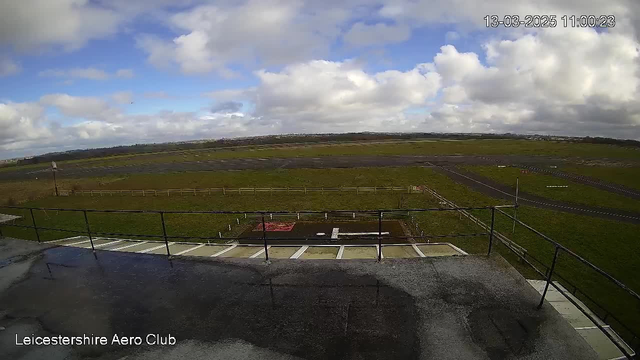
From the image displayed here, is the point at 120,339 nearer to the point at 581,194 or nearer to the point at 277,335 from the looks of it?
the point at 277,335

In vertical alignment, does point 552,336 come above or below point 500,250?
above

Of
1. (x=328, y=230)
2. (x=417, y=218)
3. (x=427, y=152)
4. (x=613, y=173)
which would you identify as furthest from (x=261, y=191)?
(x=427, y=152)

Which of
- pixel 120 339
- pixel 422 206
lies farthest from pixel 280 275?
pixel 422 206

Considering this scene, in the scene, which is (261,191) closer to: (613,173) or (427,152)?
(613,173)

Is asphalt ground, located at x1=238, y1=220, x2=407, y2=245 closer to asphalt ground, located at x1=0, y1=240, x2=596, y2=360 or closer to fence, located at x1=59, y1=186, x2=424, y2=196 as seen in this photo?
fence, located at x1=59, y1=186, x2=424, y2=196

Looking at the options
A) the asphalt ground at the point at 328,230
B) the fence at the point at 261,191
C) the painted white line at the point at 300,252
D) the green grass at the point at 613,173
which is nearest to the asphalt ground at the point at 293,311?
the painted white line at the point at 300,252

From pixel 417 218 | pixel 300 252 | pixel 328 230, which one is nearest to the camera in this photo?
pixel 300 252
